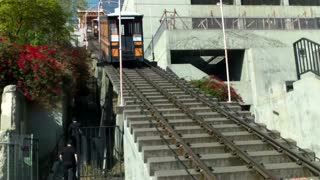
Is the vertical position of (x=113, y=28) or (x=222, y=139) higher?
(x=113, y=28)

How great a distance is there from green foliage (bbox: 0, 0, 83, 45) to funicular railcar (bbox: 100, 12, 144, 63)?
99.0 inches

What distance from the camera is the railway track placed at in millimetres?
8391

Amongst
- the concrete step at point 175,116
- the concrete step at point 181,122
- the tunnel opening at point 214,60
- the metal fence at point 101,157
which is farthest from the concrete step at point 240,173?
the tunnel opening at point 214,60

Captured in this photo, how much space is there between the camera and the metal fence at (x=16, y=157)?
38.2 feet

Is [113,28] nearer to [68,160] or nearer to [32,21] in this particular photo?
[32,21]

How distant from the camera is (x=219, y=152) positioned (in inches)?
384

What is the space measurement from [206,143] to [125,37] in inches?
A: 561

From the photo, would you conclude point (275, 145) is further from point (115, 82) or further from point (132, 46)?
point (132, 46)

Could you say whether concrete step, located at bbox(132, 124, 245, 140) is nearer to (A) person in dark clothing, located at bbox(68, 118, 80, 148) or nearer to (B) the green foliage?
(A) person in dark clothing, located at bbox(68, 118, 80, 148)

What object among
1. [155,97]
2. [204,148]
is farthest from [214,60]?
[204,148]

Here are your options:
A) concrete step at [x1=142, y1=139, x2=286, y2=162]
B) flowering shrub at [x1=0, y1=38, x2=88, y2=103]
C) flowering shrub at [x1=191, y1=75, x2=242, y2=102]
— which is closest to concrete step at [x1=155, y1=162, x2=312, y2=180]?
concrete step at [x1=142, y1=139, x2=286, y2=162]

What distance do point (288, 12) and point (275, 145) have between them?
28.5m

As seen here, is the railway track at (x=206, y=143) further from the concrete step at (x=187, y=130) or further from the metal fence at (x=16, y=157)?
the metal fence at (x=16, y=157)

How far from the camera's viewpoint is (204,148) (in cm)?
975
